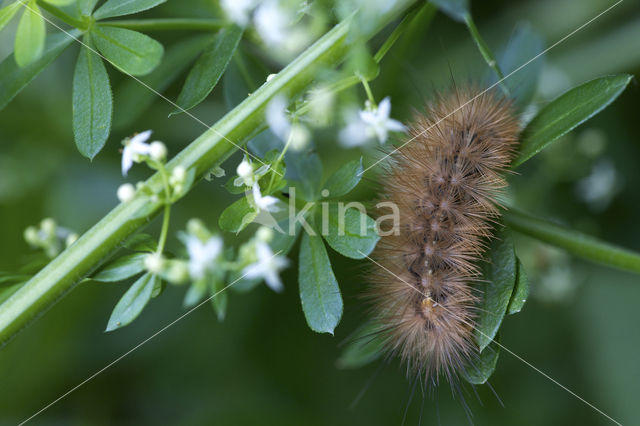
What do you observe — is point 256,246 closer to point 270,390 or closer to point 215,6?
point 215,6

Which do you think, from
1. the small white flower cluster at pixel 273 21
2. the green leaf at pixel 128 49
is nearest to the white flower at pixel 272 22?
the small white flower cluster at pixel 273 21

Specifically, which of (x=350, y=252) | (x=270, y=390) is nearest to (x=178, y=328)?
(x=270, y=390)

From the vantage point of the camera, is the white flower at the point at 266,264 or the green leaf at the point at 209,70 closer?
the white flower at the point at 266,264

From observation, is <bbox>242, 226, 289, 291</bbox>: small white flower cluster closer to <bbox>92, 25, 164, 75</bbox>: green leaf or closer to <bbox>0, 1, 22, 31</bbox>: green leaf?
<bbox>92, 25, 164, 75</bbox>: green leaf

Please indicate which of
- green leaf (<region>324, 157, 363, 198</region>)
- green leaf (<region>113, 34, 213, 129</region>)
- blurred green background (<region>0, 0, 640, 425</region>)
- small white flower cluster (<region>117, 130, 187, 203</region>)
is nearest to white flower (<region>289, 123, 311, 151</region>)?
green leaf (<region>324, 157, 363, 198</region>)

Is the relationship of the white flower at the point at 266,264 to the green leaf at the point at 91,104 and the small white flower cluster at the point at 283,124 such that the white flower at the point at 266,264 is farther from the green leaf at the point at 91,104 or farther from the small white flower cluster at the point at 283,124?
the green leaf at the point at 91,104
